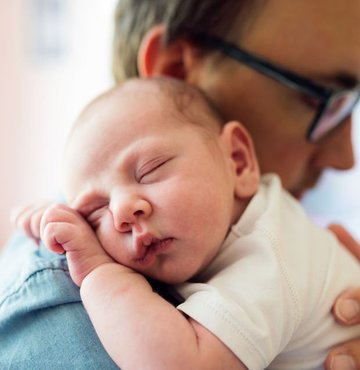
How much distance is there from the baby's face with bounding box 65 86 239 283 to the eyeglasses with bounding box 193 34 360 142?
33 centimetres

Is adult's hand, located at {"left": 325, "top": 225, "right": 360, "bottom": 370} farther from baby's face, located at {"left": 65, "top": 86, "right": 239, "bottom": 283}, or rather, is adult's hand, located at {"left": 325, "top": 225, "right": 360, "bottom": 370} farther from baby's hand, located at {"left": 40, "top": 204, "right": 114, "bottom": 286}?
baby's hand, located at {"left": 40, "top": 204, "right": 114, "bottom": 286}

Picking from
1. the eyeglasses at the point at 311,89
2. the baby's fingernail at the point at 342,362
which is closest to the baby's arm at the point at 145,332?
the baby's fingernail at the point at 342,362

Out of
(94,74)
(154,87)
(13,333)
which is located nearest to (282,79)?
(154,87)

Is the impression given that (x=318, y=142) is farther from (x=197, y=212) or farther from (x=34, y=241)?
(x=34, y=241)

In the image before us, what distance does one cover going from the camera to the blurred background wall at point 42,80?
3695 millimetres

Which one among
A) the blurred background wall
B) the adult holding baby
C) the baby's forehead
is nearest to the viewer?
the baby's forehead

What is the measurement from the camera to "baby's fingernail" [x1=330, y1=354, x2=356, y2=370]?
36.0 inches

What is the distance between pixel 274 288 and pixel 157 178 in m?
0.27

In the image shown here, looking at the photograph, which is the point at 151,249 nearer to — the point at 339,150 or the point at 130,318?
the point at 130,318

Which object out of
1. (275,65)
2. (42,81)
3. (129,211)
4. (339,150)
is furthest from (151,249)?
(42,81)

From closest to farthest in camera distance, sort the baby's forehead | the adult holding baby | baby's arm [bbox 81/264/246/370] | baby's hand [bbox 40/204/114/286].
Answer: baby's arm [bbox 81/264/246/370]
baby's hand [bbox 40/204/114/286]
the baby's forehead
the adult holding baby

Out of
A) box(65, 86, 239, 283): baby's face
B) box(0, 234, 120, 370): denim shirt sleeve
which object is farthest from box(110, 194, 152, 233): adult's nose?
box(0, 234, 120, 370): denim shirt sleeve

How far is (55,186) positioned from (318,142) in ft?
9.73

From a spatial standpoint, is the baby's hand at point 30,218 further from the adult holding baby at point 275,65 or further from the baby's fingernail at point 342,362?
the baby's fingernail at point 342,362
